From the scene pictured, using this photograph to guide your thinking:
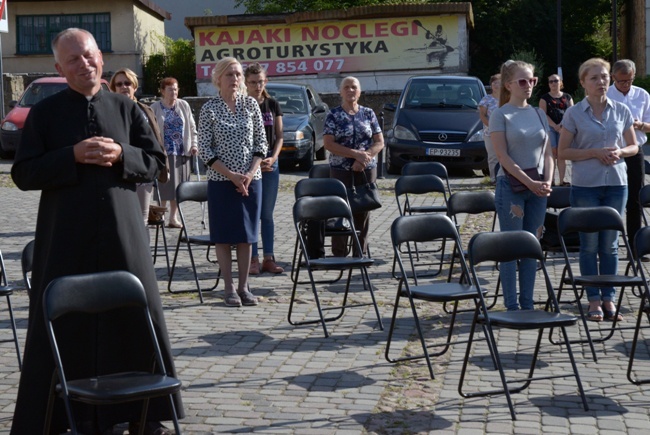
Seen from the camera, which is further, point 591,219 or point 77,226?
point 591,219

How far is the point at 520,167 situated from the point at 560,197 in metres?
1.98

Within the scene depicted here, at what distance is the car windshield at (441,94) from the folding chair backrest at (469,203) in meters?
11.2

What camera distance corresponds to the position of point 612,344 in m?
7.90

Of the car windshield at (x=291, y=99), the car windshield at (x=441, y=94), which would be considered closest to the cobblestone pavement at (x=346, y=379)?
the car windshield at (x=441, y=94)

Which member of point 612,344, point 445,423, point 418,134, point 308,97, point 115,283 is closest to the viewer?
point 115,283

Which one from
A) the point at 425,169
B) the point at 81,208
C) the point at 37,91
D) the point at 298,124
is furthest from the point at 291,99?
the point at 81,208

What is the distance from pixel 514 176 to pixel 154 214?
379 centimetres

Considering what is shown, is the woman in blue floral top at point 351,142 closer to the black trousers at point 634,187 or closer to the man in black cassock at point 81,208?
the black trousers at point 634,187

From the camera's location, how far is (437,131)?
20.0 m

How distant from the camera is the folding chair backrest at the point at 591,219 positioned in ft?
26.7

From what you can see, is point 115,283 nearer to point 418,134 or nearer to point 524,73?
point 524,73

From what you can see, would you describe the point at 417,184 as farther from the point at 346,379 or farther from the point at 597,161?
the point at 346,379

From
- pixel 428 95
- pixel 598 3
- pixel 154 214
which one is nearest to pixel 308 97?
pixel 428 95

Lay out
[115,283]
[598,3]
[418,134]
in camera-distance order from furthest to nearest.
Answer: [598,3]
[418,134]
[115,283]
